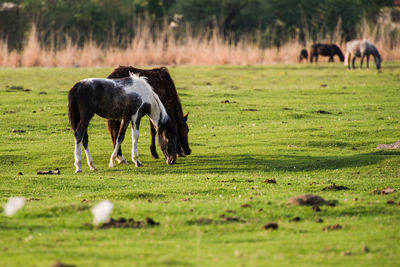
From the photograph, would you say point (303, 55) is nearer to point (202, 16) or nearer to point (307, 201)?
point (202, 16)

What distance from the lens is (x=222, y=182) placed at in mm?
11609

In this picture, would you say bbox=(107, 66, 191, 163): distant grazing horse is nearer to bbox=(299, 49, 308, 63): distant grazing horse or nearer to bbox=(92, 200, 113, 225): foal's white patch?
bbox=(92, 200, 113, 225): foal's white patch

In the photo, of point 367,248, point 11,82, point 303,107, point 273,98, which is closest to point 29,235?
point 367,248

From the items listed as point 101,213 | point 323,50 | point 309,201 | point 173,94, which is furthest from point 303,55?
point 101,213

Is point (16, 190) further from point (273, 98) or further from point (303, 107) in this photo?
point (273, 98)

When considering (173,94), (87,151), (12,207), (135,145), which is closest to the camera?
(12,207)

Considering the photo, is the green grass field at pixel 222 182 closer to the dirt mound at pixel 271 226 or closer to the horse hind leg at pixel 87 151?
the dirt mound at pixel 271 226

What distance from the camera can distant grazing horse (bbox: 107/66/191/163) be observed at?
1480 centimetres

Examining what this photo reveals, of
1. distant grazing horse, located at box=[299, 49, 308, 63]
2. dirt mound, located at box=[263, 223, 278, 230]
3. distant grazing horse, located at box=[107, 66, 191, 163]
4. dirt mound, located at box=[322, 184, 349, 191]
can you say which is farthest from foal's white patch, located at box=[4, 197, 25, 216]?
distant grazing horse, located at box=[299, 49, 308, 63]

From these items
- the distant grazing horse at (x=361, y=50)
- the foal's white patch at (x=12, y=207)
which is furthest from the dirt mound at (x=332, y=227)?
the distant grazing horse at (x=361, y=50)

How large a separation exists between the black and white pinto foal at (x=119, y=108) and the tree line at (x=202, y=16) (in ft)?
116

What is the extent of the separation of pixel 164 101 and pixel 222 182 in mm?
3876

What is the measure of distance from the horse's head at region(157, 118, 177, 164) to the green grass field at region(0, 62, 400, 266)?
0.90ft

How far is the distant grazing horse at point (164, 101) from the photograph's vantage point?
1480 centimetres
